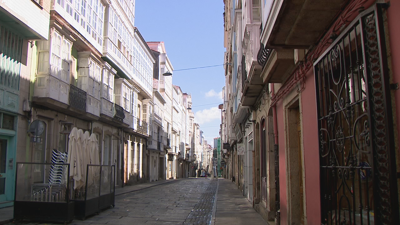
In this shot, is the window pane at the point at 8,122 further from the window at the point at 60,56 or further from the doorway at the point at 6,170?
the window at the point at 60,56

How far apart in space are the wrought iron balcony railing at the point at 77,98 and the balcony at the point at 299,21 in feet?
41.8

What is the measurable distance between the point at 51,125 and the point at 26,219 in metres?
7.47

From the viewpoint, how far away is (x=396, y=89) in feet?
10.3

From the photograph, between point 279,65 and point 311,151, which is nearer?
point 311,151

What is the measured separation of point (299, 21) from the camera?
15.9ft

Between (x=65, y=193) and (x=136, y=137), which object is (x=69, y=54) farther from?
(x=136, y=137)

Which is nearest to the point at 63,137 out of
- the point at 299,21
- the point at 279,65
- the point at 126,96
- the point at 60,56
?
the point at 60,56

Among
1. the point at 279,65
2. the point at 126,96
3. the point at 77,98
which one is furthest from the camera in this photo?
the point at 126,96

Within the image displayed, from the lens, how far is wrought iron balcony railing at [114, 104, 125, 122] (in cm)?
2303

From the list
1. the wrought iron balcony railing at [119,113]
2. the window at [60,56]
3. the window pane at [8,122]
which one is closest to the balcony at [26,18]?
the window at [60,56]

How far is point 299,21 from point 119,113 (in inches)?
786

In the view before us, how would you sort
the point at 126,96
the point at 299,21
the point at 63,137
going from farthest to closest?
the point at 126,96 → the point at 63,137 → the point at 299,21

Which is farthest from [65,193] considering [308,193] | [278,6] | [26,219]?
[278,6]

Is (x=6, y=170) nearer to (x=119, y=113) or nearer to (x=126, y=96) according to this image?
(x=119, y=113)
